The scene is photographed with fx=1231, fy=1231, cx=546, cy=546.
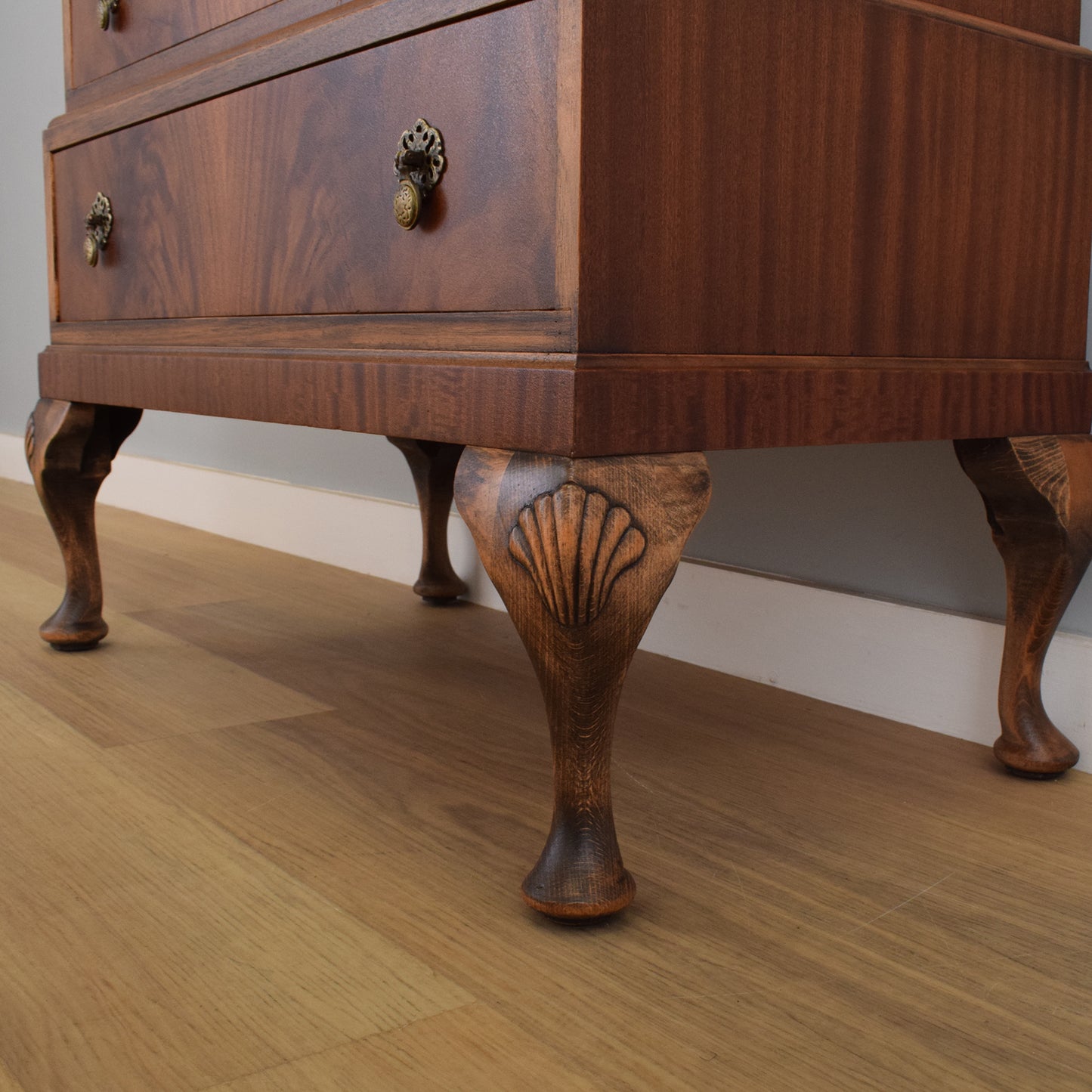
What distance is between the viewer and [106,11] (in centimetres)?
109

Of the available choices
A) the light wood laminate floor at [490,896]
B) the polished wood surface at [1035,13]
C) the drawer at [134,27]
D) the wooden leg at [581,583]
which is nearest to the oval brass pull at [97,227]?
the drawer at [134,27]

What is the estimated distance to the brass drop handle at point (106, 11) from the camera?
1077 millimetres

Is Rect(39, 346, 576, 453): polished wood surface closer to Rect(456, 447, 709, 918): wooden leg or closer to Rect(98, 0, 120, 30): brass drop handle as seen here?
Rect(456, 447, 709, 918): wooden leg

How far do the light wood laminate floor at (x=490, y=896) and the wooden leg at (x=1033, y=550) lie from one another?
35 mm

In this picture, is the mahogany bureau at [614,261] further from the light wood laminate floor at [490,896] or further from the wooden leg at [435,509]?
the wooden leg at [435,509]

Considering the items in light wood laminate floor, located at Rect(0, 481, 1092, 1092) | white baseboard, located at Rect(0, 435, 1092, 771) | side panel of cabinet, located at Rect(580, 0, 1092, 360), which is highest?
side panel of cabinet, located at Rect(580, 0, 1092, 360)

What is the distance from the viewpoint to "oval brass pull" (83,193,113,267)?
42.6 inches

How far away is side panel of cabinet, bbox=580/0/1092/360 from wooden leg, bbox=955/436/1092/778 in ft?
0.25

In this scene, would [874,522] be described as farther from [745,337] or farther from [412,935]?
[412,935]

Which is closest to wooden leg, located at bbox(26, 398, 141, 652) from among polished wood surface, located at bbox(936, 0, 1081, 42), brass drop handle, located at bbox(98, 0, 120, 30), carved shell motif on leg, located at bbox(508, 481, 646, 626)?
brass drop handle, located at bbox(98, 0, 120, 30)

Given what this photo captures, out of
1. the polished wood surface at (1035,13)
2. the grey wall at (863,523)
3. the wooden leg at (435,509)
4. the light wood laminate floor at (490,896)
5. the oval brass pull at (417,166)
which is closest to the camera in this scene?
the light wood laminate floor at (490,896)

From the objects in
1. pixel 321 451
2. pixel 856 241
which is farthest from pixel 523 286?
pixel 321 451

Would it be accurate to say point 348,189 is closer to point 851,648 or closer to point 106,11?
point 106,11

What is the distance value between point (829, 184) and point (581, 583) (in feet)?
0.96
